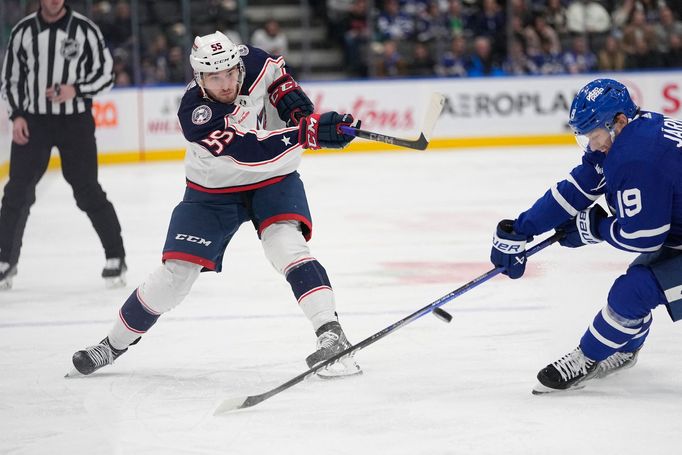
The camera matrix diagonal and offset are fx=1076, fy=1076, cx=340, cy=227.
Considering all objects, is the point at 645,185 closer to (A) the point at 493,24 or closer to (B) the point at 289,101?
(B) the point at 289,101

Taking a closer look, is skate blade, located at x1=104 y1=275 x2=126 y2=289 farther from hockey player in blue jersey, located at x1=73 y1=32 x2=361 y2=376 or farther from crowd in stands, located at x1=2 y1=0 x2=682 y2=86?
crowd in stands, located at x1=2 y1=0 x2=682 y2=86

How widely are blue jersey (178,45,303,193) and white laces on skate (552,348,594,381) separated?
965 millimetres

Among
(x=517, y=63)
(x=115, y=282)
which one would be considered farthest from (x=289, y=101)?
(x=517, y=63)

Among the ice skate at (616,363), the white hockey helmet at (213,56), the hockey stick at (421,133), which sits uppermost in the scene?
the white hockey helmet at (213,56)

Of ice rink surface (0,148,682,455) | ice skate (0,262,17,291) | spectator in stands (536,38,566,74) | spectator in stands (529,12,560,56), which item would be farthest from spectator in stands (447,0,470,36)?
ice skate (0,262,17,291)

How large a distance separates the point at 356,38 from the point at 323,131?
7.84m

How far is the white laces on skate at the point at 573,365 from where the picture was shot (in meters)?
2.93

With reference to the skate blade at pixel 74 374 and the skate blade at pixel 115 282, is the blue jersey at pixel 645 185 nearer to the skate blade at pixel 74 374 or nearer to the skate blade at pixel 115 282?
the skate blade at pixel 74 374

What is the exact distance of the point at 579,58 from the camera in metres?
10.6

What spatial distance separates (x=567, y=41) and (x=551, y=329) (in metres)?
7.59

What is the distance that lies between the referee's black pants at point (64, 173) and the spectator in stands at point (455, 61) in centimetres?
608

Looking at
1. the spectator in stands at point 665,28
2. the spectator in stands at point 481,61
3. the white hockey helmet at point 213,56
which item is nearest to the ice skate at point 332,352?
the white hockey helmet at point 213,56

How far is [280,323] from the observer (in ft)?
12.9

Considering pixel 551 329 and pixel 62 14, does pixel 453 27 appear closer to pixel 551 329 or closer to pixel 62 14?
pixel 62 14
